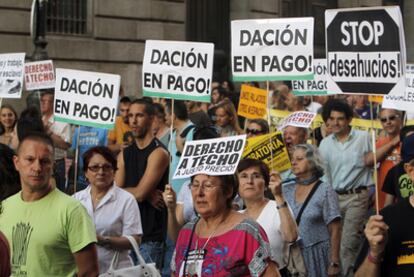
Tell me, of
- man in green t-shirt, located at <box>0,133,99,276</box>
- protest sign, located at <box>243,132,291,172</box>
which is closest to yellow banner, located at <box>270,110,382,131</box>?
protest sign, located at <box>243,132,291,172</box>

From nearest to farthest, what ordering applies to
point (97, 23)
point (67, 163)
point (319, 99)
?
point (67, 163) < point (319, 99) < point (97, 23)

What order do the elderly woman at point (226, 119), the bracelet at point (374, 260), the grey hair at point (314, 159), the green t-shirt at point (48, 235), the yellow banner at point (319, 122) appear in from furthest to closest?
the yellow banner at point (319, 122) → the elderly woman at point (226, 119) → the grey hair at point (314, 159) → the green t-shirt at point (48, 235) → the bracelet at point (374, 260)

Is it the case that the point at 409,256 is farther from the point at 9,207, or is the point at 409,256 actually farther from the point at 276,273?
the point at 9,207

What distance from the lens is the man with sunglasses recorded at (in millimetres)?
11461

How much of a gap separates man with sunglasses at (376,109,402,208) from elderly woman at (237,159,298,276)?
12.0 ft

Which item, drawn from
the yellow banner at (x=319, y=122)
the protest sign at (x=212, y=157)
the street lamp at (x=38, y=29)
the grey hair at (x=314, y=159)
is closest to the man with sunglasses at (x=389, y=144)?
the yellow banner at (x=319, y=122)

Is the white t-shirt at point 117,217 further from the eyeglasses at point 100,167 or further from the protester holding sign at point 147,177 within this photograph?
the protester holding sign at point 147,177

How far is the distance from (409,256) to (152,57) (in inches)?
209

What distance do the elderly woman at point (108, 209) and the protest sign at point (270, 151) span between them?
6.56 feet

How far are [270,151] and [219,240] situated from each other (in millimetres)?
3729

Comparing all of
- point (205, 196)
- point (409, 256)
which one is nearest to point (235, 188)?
point (205, 196)

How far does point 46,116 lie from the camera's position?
13500mm

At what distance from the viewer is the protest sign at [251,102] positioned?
45.6 feet

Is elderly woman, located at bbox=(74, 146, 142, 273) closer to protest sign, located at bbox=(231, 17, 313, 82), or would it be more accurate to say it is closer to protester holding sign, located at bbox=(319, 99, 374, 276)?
protest sign, located at bbox=(231, 17, 313, 82)
